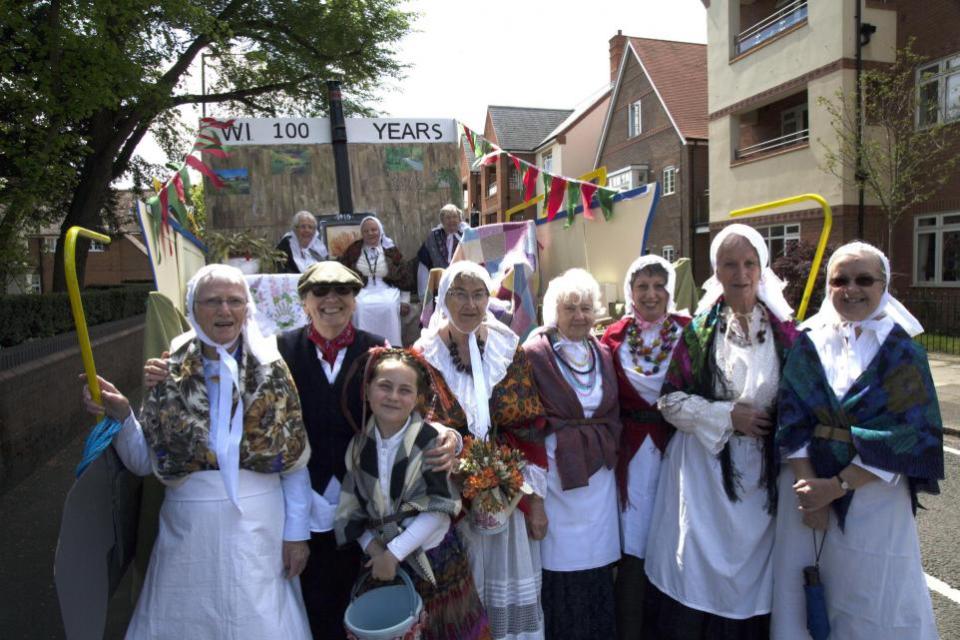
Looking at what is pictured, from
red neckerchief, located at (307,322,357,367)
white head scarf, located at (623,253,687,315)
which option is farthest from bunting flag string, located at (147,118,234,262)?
white head scarf, located at (623,253,687,315)

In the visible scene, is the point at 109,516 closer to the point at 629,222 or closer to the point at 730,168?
the point at 629,222

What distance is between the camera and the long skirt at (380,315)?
4684 millimetres

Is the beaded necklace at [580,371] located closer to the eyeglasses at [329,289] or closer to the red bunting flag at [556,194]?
the eyeglasses at [329,289]

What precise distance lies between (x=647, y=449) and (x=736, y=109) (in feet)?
51.2

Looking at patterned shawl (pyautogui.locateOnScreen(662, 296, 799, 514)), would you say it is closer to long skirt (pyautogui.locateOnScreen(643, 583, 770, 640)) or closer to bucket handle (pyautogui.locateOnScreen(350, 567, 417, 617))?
long skirt (pyautogui.locateOnScreen(643, 583, 770, 640))

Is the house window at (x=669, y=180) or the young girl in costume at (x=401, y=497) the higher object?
the house window at (x=669, y=180)

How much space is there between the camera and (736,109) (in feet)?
52.8

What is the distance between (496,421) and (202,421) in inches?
45.2

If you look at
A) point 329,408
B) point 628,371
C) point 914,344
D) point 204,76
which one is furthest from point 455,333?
point 204,76

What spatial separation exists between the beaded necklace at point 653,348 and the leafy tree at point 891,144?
11702 millimetres

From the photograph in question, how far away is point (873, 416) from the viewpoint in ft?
7.30

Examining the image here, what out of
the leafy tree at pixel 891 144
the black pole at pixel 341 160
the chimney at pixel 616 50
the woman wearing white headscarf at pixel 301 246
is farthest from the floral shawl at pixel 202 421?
the chimney at pixel 616 50

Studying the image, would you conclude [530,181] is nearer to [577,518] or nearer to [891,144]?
[577,518]

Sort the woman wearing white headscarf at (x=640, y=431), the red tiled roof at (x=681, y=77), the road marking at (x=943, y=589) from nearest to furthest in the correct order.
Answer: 1. the woman wearing white headscarf at (x=640, y=431)
2. the road marking at (x=943, y=589)
3. the red tiled roof at (x=681, y=77)
